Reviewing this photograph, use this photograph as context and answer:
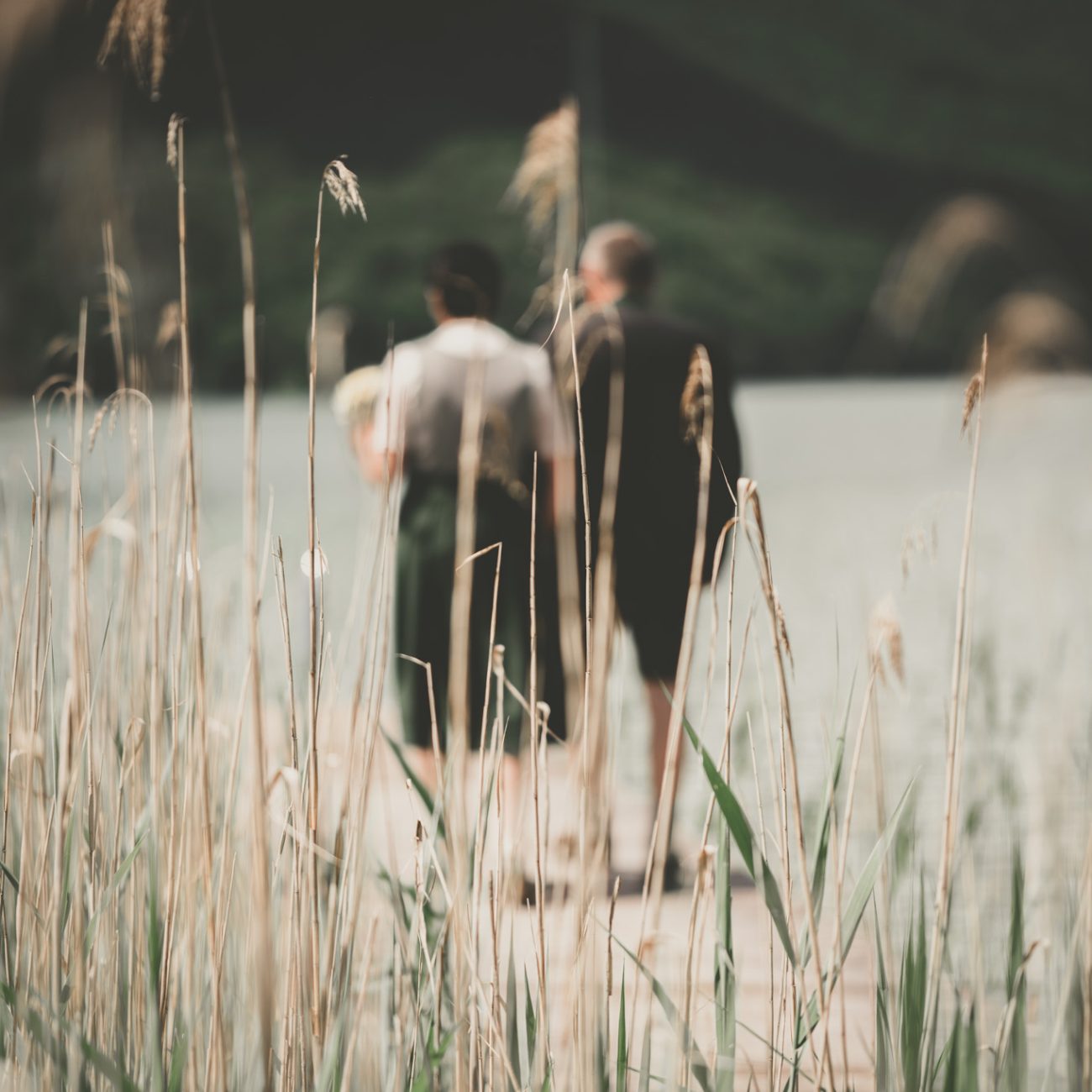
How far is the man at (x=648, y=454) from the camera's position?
2184 mm

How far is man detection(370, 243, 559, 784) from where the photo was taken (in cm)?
204

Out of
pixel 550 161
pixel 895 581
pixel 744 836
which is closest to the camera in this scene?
pixel 744 836

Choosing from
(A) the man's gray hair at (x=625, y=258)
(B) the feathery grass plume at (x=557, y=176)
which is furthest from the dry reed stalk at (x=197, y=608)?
(A) the man's gray hair at (x=625, y=258)

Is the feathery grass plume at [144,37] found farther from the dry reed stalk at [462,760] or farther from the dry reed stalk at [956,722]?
the dry reed stalk at [956,722]

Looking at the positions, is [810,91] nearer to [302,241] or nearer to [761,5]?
[761,5]

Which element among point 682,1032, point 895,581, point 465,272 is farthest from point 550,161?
point 895,581

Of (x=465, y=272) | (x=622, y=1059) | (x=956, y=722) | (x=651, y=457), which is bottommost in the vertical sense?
(x=622, y=1059)

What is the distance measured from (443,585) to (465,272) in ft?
1.71

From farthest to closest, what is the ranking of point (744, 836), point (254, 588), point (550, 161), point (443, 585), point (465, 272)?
point (443, 585) → point (465, 272) → point (550, 161) → point (744, 836) → point (254, 588)

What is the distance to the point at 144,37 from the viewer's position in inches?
28.6

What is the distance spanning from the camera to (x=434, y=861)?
0.87m

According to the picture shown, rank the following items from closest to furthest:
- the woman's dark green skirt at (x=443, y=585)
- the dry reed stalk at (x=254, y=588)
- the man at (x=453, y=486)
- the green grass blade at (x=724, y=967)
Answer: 1. the dry reed stalk at (x=254, y=588)
2. the green grass blade at (x=724, y=967)
3. the man at (x=453, y=486)
4. the woman's dark green skirt at (x=443, y=585)

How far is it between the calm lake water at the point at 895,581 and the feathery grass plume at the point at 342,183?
0.23 meters

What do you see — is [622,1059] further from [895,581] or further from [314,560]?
[895,581]
